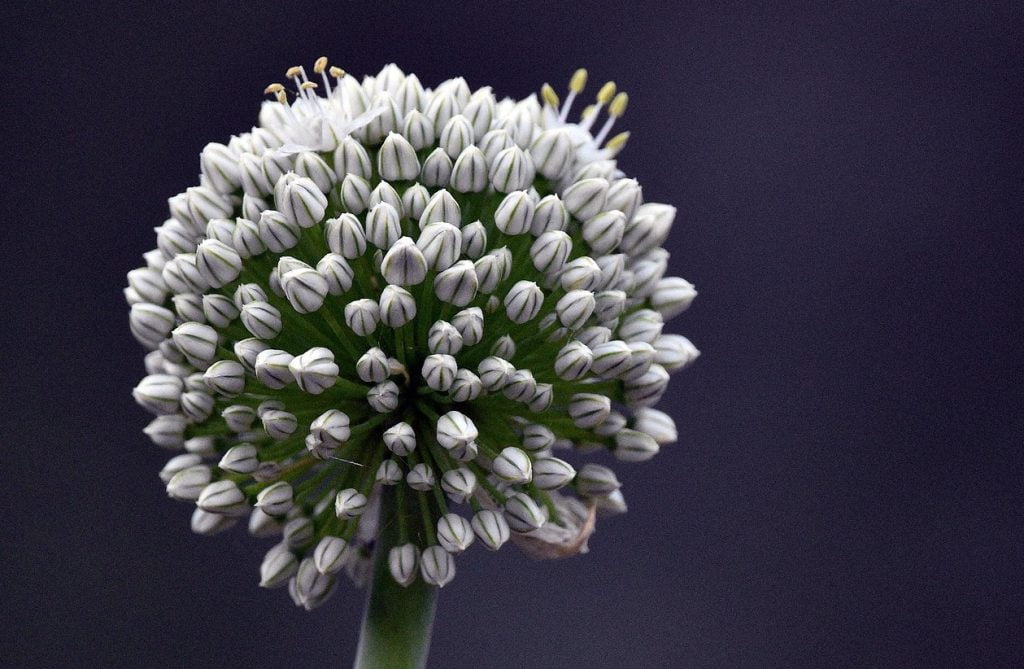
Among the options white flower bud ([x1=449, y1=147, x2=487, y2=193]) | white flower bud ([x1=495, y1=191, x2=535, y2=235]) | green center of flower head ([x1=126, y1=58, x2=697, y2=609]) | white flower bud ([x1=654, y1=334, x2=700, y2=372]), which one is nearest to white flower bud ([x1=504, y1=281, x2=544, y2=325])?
green center of flower head ([x1=126, y1=58, x2=697, y2=609])

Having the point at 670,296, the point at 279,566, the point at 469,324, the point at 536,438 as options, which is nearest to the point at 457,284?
the point at 469,324

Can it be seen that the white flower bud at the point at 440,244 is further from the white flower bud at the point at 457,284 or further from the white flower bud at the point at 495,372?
the white flower bud at the point at 495,372

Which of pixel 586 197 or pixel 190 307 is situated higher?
pixel 586 197

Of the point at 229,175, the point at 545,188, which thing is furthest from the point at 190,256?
the point at 545,188

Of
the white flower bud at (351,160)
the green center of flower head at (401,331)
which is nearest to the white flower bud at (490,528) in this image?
the green center of flower head at (401,331)

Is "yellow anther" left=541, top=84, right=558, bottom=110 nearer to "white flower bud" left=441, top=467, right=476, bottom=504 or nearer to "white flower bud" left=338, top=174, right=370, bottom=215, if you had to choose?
"white flower bud" left=338, top=174, right=370, bottom=215

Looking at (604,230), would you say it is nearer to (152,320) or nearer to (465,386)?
(465,386)
